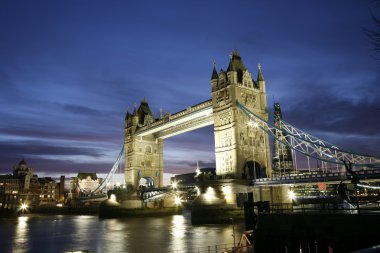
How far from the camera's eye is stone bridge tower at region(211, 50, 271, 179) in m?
43.2

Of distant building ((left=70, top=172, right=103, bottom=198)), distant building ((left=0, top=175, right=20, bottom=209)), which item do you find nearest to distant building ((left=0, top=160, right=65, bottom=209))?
distant building ((left=0, top=175, right=20, bottom=209))

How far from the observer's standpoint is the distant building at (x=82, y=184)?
11816 centimetres

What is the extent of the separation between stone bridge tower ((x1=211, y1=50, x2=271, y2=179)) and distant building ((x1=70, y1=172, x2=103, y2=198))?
3283 inches

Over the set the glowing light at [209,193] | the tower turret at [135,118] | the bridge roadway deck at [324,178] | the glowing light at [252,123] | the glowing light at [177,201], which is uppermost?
the tower turret at [135,118]

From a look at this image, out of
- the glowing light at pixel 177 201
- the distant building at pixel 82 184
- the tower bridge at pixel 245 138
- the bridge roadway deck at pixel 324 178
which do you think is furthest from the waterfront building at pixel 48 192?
the bridge roadway deck at pixel 324 178

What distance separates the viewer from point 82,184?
397ft

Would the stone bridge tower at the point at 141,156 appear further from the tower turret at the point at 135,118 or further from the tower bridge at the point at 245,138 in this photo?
the tower bridge at the point at 245,138

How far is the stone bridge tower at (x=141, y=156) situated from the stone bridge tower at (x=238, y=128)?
A: 25.5m

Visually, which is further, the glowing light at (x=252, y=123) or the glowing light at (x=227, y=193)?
the glowing light at (x=252, y=123)

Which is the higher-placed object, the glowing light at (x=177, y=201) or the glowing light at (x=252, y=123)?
the glowing light at (x=252, y=123)

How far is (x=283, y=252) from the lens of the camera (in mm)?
13102

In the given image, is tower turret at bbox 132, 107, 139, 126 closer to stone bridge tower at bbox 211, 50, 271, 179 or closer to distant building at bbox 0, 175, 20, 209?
stone bridge tower at bbox 211, 50, 271, 179

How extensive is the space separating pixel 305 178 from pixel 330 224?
24.2 metres

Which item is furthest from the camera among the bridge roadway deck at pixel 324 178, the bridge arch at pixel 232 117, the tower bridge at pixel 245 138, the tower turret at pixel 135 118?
the tower turret at pixel 135 118
